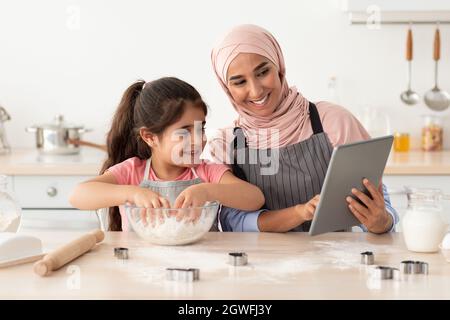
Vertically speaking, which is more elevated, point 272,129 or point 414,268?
point 272,129

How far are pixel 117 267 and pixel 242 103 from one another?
0.76m

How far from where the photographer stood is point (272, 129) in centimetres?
235

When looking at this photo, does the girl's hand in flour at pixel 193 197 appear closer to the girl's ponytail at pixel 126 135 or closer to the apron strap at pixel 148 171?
the apron strap at pixel 148 171

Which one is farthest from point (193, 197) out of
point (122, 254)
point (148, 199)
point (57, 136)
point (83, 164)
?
point (57, 136)

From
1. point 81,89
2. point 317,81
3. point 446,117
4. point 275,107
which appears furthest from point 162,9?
point 275,107

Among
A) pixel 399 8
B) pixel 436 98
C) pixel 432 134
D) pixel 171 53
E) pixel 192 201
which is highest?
pixel 399 8

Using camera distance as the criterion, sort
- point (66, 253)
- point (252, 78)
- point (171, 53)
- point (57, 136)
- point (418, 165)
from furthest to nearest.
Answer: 1. point (171, 53)
2. point (57, 136)
3. point (418, 165)
4. point (252, 78)
5. point (66, 253)

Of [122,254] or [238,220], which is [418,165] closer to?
[238,220]

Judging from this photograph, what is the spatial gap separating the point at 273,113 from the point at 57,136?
153 cm

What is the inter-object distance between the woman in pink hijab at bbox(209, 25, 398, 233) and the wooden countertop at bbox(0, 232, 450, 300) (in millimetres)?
357

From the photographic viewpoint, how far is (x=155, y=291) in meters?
1.47

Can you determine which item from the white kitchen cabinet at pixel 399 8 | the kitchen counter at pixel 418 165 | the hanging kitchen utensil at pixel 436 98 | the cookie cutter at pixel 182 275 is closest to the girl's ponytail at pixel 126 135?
the cookie cutter at pixel 182 275

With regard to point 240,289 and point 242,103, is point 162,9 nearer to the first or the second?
point 242,103

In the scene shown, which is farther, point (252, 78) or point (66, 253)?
point (252, 78)
